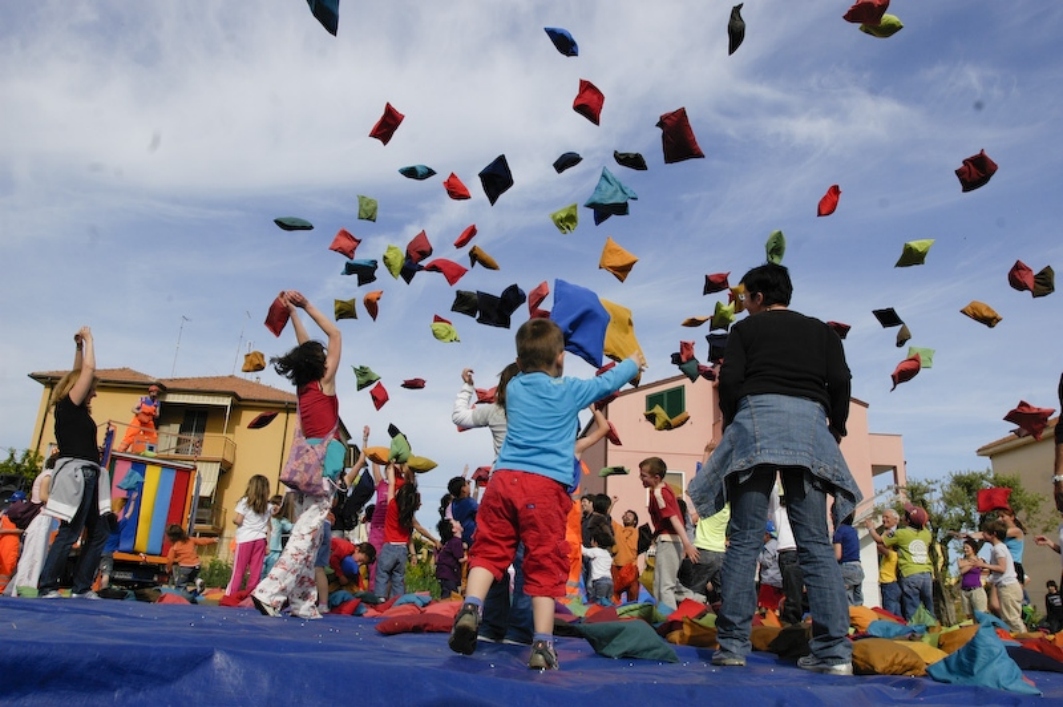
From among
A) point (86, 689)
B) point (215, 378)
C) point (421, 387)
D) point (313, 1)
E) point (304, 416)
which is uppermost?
point (215, 378)

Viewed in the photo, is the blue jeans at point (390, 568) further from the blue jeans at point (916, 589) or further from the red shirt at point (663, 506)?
the blue jeans at point (916, 589)

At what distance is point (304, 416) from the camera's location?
530 centimetres

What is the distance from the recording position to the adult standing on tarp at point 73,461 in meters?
5.90

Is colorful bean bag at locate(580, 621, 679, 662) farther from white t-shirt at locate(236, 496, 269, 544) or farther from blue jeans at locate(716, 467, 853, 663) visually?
white t-shirt at locate(236, 496, 269, 544)

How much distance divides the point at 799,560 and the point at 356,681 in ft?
6.87

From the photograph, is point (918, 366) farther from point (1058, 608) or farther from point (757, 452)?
point (1058, 608)

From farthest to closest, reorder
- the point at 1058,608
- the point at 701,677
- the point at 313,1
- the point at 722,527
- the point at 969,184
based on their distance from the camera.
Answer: the point at 1058,608
the point at 722,527
the point at 969,184
the point at 313,1
the point at 701,677

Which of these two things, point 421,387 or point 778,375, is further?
point 421,387

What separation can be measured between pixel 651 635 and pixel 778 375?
1267mm

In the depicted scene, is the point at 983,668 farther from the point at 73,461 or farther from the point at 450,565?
the point at 450,565

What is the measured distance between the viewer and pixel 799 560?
3576 mm

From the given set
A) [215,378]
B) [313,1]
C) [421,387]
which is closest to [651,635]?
[313,1]

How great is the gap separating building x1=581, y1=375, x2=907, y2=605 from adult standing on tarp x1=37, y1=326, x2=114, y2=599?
24.9 metres

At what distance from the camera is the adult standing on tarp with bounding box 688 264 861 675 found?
3475 mm
